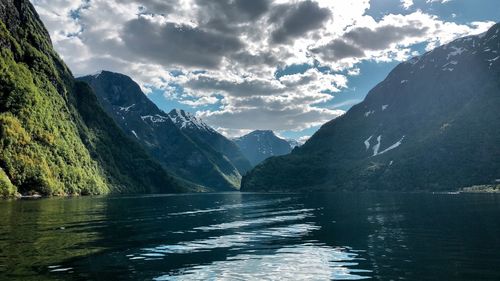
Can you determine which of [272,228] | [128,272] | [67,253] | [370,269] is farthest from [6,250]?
[272,228]

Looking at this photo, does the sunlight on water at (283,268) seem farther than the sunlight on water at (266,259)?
No

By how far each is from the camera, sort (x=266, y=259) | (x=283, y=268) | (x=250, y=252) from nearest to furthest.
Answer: (x=283, y=268), (x=266, y=259), (x=250, y=252)

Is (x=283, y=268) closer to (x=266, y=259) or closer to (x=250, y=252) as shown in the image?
(x=266, y=259)

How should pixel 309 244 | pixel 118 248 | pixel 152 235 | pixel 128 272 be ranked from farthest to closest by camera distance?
1. pixel 152 235
2. pixel 309 244
3. pixel 118 248
4. pixel 128 272

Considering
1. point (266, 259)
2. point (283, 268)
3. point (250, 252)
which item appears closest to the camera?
point (283, 268)

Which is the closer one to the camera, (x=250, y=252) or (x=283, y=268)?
(x=283, y=268)

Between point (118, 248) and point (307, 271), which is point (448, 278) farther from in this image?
point (118, 248)

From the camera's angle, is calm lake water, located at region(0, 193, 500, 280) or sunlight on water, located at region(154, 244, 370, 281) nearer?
sunlight on water, located at region(154, 244, 370, 281)

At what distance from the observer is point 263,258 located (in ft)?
141

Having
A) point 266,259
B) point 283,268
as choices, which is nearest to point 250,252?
point 266,259

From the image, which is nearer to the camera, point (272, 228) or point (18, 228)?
point (18, 228)

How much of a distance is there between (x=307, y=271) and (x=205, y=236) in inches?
1112

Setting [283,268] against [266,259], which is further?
[266,259]

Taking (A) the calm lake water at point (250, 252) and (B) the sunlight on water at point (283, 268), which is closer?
(B) the sunlight on water at point (283, 268)
